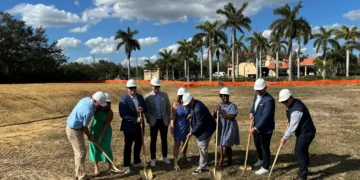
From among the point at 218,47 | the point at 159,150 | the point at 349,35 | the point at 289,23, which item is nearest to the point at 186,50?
the point at 218,47

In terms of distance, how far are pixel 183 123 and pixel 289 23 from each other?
47.0 metres

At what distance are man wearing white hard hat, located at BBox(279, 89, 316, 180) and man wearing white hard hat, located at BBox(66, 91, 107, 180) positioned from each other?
10.8ft

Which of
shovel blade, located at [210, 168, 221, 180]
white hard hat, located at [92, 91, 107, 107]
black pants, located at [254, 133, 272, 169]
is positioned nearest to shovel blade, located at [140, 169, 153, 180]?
shovel blade, located at [210, 168, 221, 180]

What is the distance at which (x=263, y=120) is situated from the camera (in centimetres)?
626

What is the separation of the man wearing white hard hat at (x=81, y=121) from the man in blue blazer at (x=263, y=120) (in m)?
2.99

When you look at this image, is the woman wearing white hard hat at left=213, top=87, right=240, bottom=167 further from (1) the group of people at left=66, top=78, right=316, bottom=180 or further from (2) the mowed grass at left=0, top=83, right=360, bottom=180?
(2) the mowed grass at left=0, top=83, right=360, bottom=180

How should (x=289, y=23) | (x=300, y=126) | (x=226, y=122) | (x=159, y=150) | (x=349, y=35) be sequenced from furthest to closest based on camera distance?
(x=349, y=35)
(x=289, y=23)
(x=159, y=150)
(x=226, y=122)
(x=300, y=126)

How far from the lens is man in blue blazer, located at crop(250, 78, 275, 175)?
6305 millimetres

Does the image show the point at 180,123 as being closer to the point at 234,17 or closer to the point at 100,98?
the point at 100,98

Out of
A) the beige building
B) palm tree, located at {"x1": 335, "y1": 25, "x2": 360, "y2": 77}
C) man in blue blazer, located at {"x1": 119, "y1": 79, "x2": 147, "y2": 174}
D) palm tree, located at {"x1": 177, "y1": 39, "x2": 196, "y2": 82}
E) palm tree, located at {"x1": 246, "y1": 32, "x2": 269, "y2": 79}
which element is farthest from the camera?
the beige building

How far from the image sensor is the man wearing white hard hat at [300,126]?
570 cm

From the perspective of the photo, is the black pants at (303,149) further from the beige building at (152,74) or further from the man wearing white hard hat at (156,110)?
the beige building at (152,74)

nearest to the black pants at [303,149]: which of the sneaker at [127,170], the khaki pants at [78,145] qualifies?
the sneaker at [127,170]

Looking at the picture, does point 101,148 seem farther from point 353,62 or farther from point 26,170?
point 353,62
